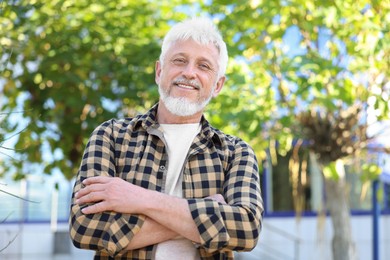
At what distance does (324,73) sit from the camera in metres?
6.11

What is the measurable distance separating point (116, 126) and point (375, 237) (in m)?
10.9

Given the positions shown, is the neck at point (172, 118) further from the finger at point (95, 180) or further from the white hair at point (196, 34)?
the finger at point (95, 180)

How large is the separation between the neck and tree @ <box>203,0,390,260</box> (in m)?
3.09

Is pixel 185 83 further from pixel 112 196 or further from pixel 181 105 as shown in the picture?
pixel 112 196

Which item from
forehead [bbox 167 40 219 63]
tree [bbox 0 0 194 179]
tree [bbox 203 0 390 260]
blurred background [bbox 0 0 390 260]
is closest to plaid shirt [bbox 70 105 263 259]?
forehead [bbox 167 40 219 63]

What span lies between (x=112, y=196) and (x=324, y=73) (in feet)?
13.8

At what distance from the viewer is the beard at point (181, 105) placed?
2367 mm

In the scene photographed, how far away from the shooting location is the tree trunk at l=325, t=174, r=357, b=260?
24.5ft

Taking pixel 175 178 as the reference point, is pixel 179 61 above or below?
above

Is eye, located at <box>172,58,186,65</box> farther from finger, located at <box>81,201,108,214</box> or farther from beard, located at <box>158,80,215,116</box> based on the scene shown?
finger, located at <box>81,201,108,214</box>

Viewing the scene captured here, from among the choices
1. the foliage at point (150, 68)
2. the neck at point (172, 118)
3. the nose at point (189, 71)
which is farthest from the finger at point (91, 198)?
the foliage at point (150, 68)

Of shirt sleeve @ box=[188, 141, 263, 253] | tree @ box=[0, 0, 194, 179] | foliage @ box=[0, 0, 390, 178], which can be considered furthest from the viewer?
tree @ box=[0, 0, 194, 179]

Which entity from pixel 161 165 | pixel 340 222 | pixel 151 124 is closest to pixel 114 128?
pixel 151 124

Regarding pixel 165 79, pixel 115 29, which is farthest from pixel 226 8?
pixel 165 79
